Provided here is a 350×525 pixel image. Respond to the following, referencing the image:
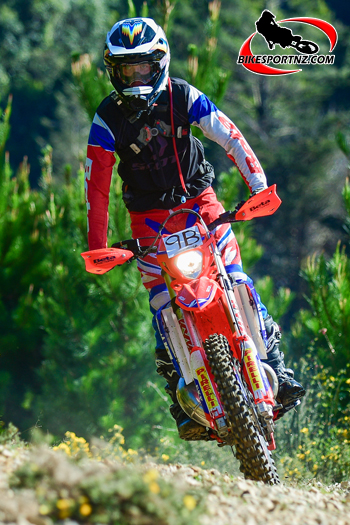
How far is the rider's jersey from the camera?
4195 mm

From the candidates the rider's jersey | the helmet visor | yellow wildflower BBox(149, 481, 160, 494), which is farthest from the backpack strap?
yellow wildflower BBox(149, 481, 160, 494)

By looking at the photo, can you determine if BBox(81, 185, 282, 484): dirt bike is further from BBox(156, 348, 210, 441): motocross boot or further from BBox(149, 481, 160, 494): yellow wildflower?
BBox(149, 481, 160, 494): yellow wildflower

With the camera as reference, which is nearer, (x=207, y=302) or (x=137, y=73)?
(x=207, y=302)

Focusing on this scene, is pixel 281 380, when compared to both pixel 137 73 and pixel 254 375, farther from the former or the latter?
pixel 137 73

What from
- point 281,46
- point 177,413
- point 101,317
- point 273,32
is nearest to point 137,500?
point 177,413

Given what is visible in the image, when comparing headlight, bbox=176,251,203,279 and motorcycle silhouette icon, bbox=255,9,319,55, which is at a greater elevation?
motorcycle silhouette icon, bbox=255,9,319,55

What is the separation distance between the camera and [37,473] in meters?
2.51

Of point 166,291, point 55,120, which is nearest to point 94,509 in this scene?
point 166,291

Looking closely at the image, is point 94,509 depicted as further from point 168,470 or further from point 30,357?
point 30,357

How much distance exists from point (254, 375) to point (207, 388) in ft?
0.91

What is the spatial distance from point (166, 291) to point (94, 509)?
6.47ft

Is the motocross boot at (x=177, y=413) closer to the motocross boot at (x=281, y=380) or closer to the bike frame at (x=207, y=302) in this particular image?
the bike frame at (x=207, y=302)

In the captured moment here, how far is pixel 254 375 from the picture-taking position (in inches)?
145

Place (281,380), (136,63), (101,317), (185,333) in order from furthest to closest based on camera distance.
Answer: (101,317) → (281,380) → (136,63) → (185,333)
